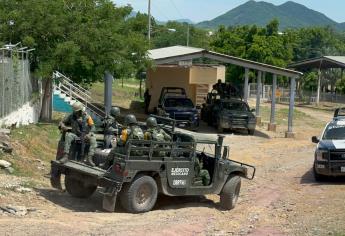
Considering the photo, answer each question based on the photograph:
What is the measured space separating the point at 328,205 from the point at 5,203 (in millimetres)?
6554

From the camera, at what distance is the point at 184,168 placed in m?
12.6

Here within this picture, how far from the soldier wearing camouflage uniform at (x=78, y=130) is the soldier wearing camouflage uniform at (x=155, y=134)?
1076mm

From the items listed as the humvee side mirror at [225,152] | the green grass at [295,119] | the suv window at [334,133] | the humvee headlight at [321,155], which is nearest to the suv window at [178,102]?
the green grass at [295,119]

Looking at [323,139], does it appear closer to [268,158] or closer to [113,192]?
[268,158]

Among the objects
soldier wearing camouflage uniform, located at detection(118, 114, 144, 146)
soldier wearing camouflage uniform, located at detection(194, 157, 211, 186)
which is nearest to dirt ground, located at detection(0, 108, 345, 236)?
soldier wearing camouflage uniform, located at detection(194, 157, 211, 186)

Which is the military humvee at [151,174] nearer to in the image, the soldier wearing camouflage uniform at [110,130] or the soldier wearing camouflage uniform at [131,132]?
the soldier wearing camouflage uniform at [131,132]

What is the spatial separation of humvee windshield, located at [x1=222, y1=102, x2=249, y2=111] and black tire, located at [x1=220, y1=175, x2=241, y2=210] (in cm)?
1824

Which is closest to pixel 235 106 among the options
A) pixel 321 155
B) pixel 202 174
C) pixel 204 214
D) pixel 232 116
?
pixel 232 116

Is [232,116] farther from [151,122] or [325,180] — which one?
[151,122]

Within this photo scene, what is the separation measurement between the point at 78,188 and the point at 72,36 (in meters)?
12.1

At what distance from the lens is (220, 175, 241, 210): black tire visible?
1348 cm

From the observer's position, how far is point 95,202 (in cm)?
1329

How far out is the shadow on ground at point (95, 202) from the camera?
40.9 feet

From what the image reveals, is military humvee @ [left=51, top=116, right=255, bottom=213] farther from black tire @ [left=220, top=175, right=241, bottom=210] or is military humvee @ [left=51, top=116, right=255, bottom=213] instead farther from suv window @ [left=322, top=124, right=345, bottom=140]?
suv window @ [left=322, top=124, right=345, bottom=140]
